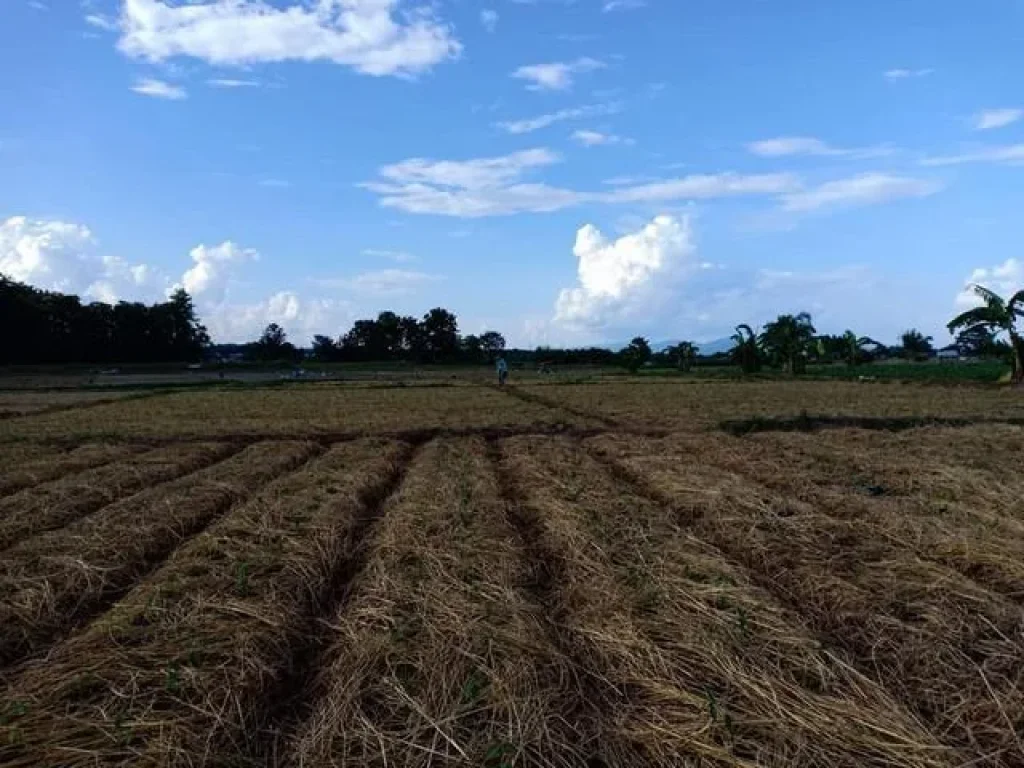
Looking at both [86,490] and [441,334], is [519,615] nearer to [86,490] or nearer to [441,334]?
[86,490]

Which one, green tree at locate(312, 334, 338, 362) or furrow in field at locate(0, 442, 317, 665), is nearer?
furrow in field at locate(0, 442, 317, 665)

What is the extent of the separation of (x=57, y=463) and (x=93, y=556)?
6935 mm

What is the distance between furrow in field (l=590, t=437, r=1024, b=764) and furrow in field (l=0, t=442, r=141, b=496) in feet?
27.6

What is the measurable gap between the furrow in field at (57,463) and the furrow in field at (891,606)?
27.6 feet

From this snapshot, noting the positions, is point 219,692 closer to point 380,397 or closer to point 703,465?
point 703,465

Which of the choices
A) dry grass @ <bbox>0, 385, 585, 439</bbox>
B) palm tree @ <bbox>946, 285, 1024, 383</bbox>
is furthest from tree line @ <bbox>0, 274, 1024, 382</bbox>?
dry grass @ <bbox>0, 385, 585, 439</bbox>

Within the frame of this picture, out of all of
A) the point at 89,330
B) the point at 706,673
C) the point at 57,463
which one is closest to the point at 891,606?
the point at 706,673

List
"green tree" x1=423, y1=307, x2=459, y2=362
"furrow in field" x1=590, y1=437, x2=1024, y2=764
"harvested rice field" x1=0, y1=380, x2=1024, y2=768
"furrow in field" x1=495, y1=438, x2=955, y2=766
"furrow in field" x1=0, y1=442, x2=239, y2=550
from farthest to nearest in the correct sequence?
"green tree" x1=423, y1=307, x2=459, y2=362 < "furrow in field" x1=0, y1=442, x2=239, y2=550 < "furrow in field" x1=590, y1=437, x2=1024, y2=764 < "harvested rice field" x1=0, y1=380, x2=1024, y2=768 < "furrow in field" x1=495, y1=438, x2=955, y2=766

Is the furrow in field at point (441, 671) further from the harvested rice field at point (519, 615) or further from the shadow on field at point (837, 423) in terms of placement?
the shadow on field at point (837, 423)

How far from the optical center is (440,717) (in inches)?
148

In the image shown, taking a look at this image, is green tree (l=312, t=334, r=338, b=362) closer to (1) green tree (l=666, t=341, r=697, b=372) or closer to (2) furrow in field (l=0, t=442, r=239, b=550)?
(1) green tree (l=666, t=341, r=697, b=372)

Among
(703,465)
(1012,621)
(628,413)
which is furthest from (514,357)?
(1012,621)

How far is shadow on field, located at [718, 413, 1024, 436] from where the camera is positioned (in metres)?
17.2

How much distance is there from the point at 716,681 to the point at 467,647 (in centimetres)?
132
